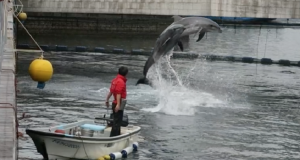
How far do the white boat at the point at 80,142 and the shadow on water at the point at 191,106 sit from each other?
913 millimetres

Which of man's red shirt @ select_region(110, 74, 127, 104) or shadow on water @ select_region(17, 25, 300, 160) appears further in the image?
shadow on water @ select_region(17, 25, 300, 160)

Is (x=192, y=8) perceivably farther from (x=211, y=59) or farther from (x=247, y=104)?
(x=247, y=104)

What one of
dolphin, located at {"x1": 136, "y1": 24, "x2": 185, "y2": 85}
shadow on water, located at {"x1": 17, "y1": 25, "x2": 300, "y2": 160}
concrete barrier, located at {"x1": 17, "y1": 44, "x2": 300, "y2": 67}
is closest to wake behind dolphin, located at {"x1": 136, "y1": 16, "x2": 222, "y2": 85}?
dolphin, located at {"x1": 136, "y1": 24, "x2": 185, "y2": 85}

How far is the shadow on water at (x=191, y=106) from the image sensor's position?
1977cm

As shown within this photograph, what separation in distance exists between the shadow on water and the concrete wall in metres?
13.8

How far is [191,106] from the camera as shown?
26.5m

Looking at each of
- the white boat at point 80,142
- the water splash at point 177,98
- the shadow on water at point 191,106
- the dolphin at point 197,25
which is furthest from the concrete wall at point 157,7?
the white boat at point 80,142

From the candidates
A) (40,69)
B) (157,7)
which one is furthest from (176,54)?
(40,69)

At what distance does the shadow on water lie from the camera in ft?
64.8

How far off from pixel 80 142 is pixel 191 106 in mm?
10798

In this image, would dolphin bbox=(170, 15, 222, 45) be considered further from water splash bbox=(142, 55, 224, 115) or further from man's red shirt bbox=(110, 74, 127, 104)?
man's red shirt bbox=(110, 74, 127, 104)

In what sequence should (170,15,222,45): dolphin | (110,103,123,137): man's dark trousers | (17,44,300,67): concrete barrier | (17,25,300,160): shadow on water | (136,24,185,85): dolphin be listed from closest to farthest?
(110,103,123,137): man's dark trousers → (17,25,300,160): shadow on water → (136,24,185,85): dolphin → (170,15,222,45): dolphin → (17,44,300,67): concrete barrier

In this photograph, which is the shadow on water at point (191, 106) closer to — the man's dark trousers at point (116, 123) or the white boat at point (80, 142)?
the white boat at point (80, 142)

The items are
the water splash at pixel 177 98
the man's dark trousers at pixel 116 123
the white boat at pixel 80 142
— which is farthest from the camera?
the water splash at pixel 177 98
